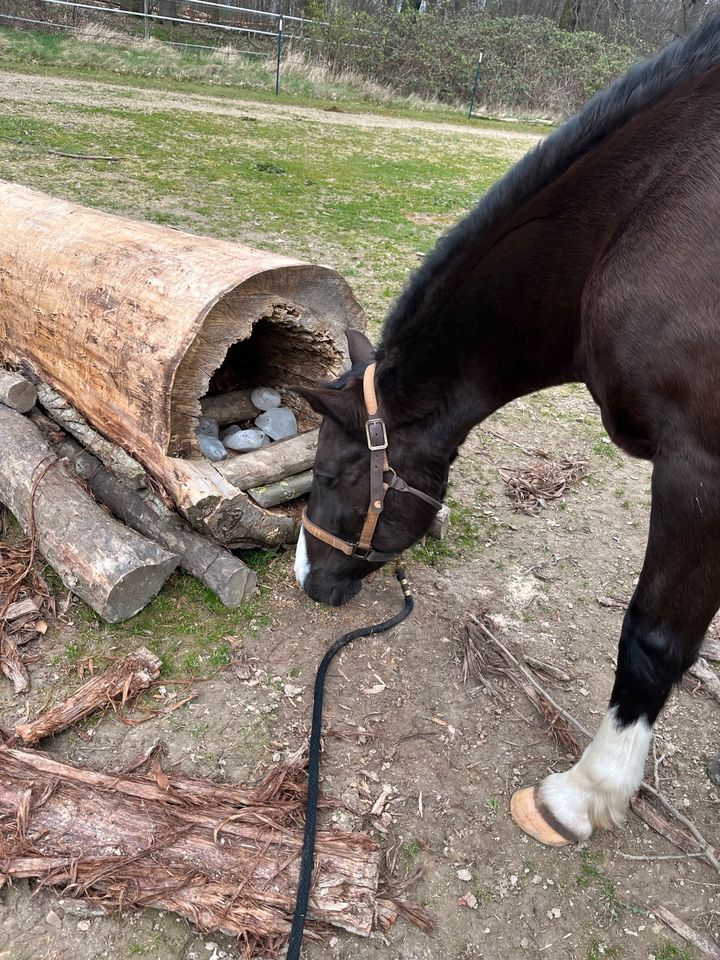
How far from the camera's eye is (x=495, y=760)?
2.54 meters

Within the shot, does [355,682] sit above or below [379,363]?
below

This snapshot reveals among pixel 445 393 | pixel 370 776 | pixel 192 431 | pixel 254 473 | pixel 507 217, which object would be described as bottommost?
pixel 370 776

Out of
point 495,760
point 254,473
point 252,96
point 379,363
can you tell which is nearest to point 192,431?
point 254,473

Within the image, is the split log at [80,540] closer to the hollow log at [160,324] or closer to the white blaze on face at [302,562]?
the hollow log at [160,324]

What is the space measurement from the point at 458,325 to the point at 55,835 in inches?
82.6

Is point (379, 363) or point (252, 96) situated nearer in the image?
point (379, 363)

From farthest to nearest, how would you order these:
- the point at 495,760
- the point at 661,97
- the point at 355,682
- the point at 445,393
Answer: the point at 355,682 → the point at 495,760 → the point at 445,393 → the point at 661,97

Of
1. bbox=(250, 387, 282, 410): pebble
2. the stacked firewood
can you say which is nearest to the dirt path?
the stacked firewood

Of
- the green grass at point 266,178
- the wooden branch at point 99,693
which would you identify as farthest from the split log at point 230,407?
the green grass at point 266,178

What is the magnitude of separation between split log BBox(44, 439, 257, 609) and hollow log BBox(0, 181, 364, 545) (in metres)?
0.14

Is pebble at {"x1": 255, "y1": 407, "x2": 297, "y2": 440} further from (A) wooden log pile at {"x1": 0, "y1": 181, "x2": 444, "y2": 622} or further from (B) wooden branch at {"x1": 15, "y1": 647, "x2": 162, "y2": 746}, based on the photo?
(B) wooden branch at {"x1": 15, "y1": 647, "x2": 162, "y2": 746}

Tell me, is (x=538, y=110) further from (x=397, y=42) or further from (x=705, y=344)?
(x=705, y=344)

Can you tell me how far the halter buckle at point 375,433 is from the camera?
7.60ft

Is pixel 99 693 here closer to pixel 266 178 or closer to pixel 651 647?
pixel 651 647
